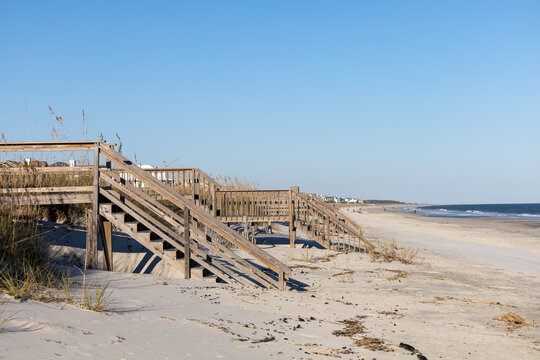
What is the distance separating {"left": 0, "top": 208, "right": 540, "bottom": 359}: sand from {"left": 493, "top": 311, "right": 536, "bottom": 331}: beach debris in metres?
0.14

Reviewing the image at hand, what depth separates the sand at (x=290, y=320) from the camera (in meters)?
4.31

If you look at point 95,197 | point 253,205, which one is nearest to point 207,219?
point 95,197

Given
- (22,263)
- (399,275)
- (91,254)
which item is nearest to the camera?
(22,263)

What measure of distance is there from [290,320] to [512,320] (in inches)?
145

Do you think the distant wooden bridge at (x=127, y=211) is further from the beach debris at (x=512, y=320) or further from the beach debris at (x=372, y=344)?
the beach debris at (x=512, y=320)

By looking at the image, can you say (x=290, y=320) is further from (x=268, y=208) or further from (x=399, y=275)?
(x=268, y=208)

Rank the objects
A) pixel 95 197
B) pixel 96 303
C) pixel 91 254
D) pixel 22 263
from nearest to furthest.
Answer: pixel 96 303 < pixel 22 263 < pixel 91 254 < pixel 95 197

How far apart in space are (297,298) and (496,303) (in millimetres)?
3861

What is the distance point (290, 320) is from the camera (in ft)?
21.4

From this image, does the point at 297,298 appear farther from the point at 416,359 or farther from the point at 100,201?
the point at 100,201

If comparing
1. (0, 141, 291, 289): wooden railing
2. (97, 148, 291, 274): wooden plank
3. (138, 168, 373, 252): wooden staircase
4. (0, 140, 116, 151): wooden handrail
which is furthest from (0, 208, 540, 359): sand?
(138, 168, 373, 252): wooden staircase

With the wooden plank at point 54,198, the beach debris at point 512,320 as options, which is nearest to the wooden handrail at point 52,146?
the wooden plank at point 54,198

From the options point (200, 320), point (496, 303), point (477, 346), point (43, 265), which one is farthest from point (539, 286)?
point (43, 265)

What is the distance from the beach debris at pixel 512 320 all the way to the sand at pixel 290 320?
141mm
